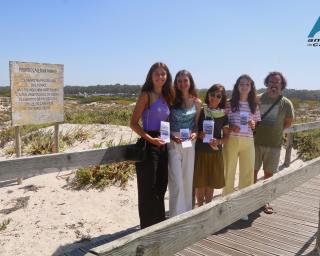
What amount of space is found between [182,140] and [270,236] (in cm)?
155

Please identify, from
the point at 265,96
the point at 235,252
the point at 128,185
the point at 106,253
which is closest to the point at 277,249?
the point at 235,252

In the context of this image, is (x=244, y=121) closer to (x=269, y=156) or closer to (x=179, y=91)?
A: (x=179, y=91)

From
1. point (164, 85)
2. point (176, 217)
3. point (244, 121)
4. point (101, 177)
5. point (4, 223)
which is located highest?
point (164, 85)

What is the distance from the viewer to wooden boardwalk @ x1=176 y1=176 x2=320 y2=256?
4121 mm

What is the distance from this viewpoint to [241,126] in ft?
15.4

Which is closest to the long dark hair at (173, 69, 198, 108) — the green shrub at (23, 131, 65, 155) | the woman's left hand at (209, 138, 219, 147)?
the woman's left hand at (209, 138, 219, 147)

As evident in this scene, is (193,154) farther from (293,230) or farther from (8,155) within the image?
(8,155)

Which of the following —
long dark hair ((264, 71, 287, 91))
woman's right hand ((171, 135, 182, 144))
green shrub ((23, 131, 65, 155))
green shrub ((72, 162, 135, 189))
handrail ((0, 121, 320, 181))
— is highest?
long dark hair ((264, 71, 287, 91))

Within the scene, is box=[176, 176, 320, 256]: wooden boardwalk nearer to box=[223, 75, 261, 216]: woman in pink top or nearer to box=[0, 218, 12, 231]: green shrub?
box=[223, 75, 261, 216]: woman in pink top

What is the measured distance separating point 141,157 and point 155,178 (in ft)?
0.89

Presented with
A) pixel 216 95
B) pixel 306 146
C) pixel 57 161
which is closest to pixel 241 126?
pixel 216 95

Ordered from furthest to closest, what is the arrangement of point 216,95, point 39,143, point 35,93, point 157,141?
1. point 39,143
2. point 35,93
3. point 216,95
4. point 157,141

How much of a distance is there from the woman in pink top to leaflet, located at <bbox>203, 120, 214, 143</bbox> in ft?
1.75

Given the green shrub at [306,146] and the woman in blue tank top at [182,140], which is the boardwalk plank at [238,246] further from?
the green shrub at [306,146]
